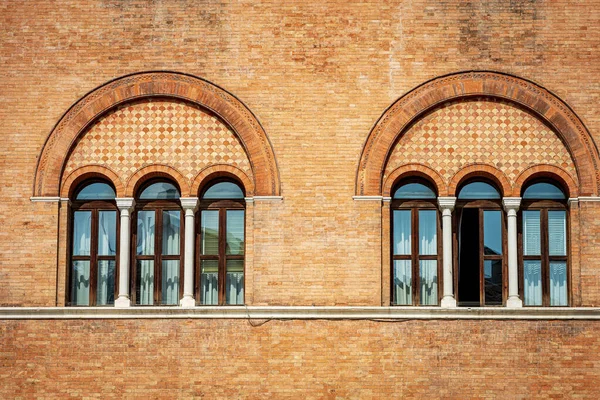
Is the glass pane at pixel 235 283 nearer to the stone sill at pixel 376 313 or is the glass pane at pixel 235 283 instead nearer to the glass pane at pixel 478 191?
the stone sill at pixel 376 313

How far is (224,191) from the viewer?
781 inches

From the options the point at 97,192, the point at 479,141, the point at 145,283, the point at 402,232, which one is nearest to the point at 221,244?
the point at 145,283

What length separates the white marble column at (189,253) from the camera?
19.3 meters

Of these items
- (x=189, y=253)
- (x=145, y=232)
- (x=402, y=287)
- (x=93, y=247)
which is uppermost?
(x=145, y=232)

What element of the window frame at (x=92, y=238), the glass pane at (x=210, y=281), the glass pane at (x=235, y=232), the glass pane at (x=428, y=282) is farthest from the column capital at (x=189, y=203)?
the glass pane at (x=428, y=282)

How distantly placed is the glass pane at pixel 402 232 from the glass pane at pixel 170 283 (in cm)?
385

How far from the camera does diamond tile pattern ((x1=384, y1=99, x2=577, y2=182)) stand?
1948 cm

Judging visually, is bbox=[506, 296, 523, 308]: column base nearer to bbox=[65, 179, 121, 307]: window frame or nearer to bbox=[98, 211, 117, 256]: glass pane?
bbox=[65, 179, 121, 307]: window frame

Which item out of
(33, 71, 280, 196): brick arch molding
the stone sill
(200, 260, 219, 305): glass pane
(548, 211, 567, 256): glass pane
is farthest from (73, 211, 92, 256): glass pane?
(548, 211, 567, 256): glass pane

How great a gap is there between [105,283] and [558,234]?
26.1 feet

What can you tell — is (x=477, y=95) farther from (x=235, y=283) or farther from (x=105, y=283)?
(x=105, y=283)

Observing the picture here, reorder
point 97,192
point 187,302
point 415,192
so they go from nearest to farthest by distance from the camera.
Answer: point 187,302 < point 415,192 < point 97,192

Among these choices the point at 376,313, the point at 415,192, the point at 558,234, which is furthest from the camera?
the point at 415,192

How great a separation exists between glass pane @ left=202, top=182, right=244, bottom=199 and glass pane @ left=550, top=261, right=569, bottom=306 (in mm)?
5562
